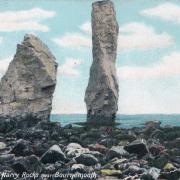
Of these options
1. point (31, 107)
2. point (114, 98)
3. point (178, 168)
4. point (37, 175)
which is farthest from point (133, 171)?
point (114, 98)

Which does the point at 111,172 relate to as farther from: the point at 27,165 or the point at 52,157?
the point at 27,165

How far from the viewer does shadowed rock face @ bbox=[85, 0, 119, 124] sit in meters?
75.5

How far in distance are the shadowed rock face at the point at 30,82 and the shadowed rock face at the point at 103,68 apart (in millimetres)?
17197

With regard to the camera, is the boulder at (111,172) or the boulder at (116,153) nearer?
the boulder at (111,172)

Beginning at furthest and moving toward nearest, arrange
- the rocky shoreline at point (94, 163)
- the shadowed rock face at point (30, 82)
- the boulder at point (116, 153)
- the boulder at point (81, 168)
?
1. the shadowed rock face at point (30, 82)
2. the boulder at point (116, 153)
3. the boulder at point (81, 168)
4. the rocky shoreline at point (94, 163)

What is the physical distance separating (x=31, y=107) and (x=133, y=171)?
38581 millimetres

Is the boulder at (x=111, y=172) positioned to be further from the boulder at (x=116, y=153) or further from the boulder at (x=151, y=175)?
the boulder at (x=116, y=153)

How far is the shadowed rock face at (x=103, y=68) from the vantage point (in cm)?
7549

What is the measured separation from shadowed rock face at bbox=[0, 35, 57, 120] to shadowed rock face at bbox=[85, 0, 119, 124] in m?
17.2

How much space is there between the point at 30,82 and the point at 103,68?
1996 cm

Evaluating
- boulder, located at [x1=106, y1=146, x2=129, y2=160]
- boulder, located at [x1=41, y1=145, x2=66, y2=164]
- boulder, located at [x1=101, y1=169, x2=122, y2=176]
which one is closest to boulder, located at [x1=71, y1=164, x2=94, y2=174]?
boulder, located at [x1=101, y1=169, x2=122, y2=176]

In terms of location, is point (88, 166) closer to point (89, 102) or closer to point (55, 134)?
point (55, 134)

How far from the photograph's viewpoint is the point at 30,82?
5753 cm

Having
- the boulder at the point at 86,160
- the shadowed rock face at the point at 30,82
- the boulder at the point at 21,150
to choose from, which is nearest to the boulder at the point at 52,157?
the boulder at the point at 86,160
